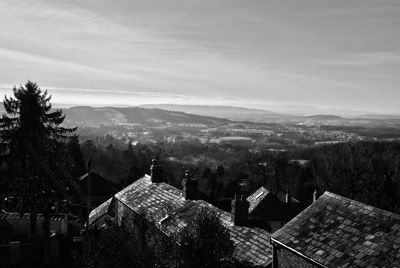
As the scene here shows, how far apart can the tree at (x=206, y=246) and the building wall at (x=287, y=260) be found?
4147 millimetres

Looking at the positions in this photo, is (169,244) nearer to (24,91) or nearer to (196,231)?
(196,231)

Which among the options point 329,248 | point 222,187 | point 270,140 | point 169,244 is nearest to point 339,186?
point 222,187

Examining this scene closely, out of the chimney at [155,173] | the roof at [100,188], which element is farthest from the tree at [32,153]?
the roof at [100,188]

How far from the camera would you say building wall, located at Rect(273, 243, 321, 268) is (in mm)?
15383

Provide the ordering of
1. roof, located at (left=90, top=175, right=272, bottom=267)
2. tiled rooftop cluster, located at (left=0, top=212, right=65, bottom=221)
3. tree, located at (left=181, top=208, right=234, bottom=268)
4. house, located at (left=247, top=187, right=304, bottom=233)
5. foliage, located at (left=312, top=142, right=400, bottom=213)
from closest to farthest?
tree, located at (left=181, top=208, right=234, bottom=268), roof, located at (left=90, top=175, right=272, bottom=267), tiled rooftop cluster, located at (left=0, top=212, right=65, bottom=221), foliage, located at (left=312, top=142, right=400, bottom=213), house, located at (left=247, top=187, right=304, bottom=233)

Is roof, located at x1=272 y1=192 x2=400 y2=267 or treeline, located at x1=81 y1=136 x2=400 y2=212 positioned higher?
roof, located at x1=272 y1=192 x2=400 y2=267

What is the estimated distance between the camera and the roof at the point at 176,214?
16.8 meters

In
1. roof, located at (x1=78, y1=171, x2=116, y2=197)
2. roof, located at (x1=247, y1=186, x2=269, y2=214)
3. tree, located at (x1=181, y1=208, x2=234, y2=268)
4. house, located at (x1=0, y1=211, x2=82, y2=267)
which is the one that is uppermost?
tree, located at (x1=181, y1=208, x2=234, y2=268)

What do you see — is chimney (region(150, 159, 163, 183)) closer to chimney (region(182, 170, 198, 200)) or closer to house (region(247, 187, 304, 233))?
chimney (region(182, 170, 198, 200))

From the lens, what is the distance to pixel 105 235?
13586mm

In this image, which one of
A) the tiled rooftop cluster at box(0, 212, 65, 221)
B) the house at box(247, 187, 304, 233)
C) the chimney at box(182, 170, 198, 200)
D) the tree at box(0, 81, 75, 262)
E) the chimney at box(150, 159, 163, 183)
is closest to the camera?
the chimney at box(182, 170, 198, 200)

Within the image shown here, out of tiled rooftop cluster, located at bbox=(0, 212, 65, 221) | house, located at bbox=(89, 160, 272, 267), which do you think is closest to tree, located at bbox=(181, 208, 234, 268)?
house, located at bbox=(89, 160, 272, 267)

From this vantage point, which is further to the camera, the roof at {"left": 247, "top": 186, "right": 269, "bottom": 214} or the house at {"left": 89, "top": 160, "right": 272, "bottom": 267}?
the roof at {"left": 247, "top": 186, "right": 269, "bottom": 214}

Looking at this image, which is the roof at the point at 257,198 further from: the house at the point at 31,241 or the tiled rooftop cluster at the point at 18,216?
the tiled rooftop cluster at the point at 18,216
